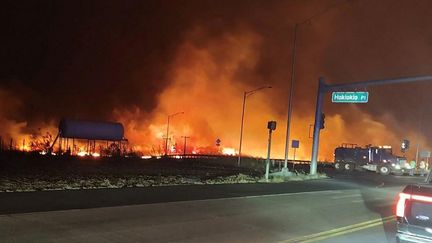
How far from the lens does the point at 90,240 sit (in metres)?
9.59

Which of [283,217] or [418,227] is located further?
[283,217]

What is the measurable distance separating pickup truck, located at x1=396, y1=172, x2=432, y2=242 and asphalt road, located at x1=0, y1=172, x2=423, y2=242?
2.78 m

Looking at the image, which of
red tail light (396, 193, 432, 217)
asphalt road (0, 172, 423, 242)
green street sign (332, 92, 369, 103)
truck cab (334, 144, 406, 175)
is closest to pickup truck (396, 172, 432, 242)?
red tail light (396, 193, 432, 217)

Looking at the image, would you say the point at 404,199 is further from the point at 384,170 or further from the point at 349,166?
the point at 349,166

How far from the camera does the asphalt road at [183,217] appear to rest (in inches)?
411

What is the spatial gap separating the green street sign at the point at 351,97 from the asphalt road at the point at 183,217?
14644 mm

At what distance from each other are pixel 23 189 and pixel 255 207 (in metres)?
7.18

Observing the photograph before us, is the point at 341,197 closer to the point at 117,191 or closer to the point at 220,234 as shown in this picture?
the point at 117,191

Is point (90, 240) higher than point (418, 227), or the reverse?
point (418, 227)

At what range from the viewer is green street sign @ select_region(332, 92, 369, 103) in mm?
32781

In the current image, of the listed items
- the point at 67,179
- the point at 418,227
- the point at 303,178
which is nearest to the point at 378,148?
the point at 303,178

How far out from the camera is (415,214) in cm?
827

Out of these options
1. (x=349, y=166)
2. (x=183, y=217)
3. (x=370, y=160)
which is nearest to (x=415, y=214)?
(x=183, y=217)

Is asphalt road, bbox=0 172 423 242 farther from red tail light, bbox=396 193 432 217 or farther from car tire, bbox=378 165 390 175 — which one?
car tire, bbox=378 165 390 175
